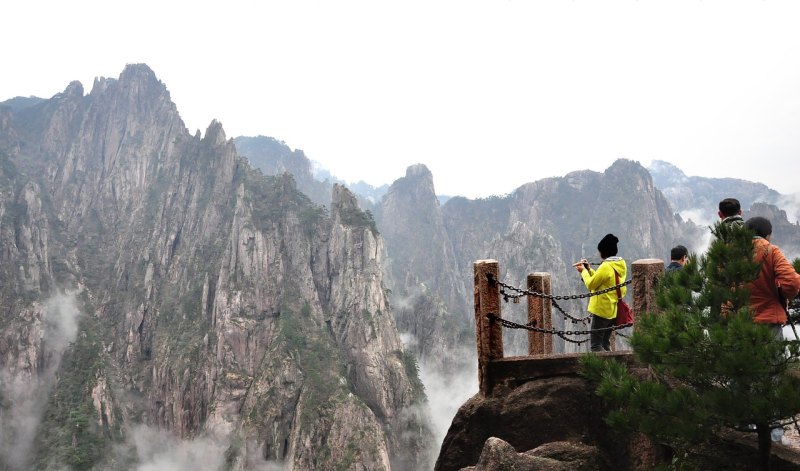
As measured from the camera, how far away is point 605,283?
9227 millimetres

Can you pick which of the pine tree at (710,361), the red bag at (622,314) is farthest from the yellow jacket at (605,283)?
the pine tree at (710,361)

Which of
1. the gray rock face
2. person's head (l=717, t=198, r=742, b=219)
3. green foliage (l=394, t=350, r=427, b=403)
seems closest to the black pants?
the gray rock face

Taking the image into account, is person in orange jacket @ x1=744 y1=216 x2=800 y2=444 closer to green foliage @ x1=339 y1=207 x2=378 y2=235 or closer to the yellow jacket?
the yellow jacket

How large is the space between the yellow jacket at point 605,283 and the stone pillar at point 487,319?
5.56ft

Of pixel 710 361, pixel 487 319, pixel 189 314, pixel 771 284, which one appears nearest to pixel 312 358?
pixel 189 314

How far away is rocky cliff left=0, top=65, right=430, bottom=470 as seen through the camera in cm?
9256

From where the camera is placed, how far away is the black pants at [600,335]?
9664mm

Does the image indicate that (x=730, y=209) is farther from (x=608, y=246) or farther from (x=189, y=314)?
(x=189, y=314)

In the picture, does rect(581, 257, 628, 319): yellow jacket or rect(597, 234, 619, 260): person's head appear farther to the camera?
rect(597, 234, 619, 260): person's head

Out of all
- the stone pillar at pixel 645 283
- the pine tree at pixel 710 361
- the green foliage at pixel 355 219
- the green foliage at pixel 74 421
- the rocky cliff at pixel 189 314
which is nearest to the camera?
the pine tree at pixel 710 361

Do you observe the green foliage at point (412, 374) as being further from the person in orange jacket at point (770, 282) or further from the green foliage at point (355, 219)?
the person in orange jacket at point (770, 282)

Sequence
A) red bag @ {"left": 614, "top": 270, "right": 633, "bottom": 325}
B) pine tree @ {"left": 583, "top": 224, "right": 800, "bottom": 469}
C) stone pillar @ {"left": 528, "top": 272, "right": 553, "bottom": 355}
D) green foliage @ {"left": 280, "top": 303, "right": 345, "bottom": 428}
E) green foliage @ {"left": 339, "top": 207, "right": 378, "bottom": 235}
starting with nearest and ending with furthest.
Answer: pine tree @ {"left": 583, "top": 224, "right": 800, "bottom": 469}, red bag @ {"left": 614, "top": 270, "right": 633, "bottom": 325}, stone pillar @ {"left": 528, "top": 272, "right": 553, "bottom": 355}, green foliage @ {"left": 280, "top": 303, "right": 345, "bottom": 428}, green foliage @ {"left": 339, "top": 207, "right": 378, "bottom": 235}

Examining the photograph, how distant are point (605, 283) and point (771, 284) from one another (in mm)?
3203

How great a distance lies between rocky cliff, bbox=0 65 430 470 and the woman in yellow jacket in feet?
258
